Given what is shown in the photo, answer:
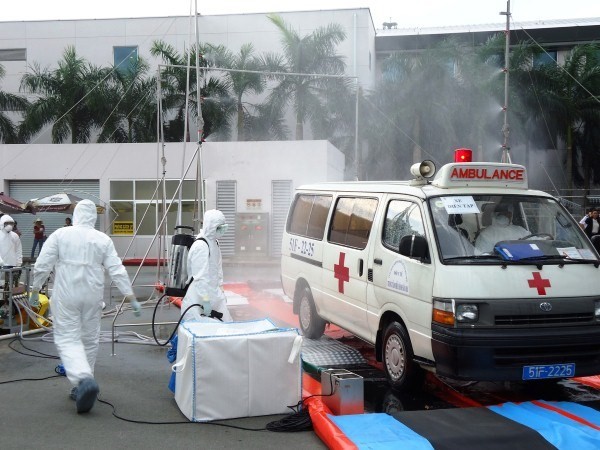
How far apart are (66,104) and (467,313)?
28.3 metres

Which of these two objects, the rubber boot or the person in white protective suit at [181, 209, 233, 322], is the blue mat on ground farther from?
the person in white protective suit at [181, 209, 233, 322]

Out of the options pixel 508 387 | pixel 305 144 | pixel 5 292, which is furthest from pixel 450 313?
pixel 305 144

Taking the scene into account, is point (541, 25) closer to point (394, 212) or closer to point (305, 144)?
point (305, 144)

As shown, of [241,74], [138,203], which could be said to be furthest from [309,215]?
[241,74]

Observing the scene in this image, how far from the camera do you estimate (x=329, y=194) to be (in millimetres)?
8578

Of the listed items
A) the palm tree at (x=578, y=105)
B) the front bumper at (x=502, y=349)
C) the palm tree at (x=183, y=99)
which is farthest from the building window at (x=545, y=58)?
the front bumper at (x=502, y=349)

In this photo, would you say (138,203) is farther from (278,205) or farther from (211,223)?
(211,223)

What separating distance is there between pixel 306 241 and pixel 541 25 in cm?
3271

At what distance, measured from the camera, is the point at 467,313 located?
557cm

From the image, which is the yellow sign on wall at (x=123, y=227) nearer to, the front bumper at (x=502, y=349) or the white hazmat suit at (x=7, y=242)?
the white hazmat suit at (x=7, y=242)

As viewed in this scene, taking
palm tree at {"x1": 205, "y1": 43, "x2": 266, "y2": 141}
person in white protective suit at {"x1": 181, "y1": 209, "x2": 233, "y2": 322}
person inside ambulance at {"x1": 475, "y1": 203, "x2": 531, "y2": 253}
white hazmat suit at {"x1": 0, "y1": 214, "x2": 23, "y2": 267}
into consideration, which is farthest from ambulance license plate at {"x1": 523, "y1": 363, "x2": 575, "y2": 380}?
palm tree at {"x1": 205, "y1": 43, "x2": 266, "y2": 141}

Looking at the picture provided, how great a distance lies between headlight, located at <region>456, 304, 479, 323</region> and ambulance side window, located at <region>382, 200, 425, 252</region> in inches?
35.7

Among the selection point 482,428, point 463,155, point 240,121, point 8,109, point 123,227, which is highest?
point 8,109

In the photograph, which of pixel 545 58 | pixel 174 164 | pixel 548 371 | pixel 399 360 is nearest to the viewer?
pixel 548 371
